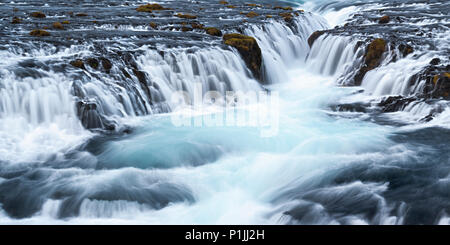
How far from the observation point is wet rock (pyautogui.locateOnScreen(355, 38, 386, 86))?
11586mm

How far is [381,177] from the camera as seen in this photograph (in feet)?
21.1

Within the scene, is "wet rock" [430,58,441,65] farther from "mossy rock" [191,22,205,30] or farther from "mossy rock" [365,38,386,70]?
"mossy rock" [191,22,205,30]

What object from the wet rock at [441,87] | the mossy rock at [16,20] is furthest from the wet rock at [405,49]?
the mossy rock at [16,20]

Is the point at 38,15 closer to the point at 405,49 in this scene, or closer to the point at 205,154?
the point at 205,154

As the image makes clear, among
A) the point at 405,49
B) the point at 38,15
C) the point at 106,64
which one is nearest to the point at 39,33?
the point at 106,64

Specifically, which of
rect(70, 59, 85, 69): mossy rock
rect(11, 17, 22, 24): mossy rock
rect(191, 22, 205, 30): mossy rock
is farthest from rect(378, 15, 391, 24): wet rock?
rect(11, 17, 22, 24): mossy rock

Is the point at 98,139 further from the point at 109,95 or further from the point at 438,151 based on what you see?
the point at 438,151

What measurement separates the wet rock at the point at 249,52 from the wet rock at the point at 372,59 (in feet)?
10.0

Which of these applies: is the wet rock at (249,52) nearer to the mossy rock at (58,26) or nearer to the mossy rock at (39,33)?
the mossy rock at (39,33)

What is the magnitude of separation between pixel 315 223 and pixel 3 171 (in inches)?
207

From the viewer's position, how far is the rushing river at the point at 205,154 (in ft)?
18.8
